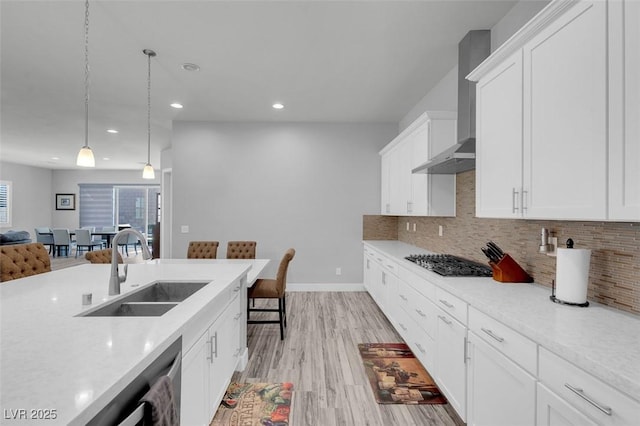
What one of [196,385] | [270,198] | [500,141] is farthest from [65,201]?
[500,141]

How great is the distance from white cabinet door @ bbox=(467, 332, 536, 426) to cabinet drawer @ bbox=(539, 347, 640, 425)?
12 centimetres

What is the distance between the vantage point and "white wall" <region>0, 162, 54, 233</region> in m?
9.60

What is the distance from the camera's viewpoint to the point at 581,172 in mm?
1333

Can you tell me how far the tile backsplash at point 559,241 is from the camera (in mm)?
1429

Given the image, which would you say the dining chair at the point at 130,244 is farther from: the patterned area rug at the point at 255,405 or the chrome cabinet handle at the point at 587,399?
the chrome cabinet handle at the point at 587,399

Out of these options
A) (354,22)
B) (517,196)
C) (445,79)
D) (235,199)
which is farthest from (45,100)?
(517,196)

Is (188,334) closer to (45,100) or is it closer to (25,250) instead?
(25,250)

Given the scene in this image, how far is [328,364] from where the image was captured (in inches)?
110

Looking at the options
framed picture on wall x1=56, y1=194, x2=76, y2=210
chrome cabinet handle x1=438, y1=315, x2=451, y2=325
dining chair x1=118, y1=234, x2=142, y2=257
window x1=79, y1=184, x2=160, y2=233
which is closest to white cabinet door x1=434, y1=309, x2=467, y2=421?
chrome cabinet handle x1=438, y1=315, x2=451, y2=325

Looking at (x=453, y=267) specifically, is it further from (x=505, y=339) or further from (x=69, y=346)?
(x=69, y=346)

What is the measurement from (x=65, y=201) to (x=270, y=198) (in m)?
9.93

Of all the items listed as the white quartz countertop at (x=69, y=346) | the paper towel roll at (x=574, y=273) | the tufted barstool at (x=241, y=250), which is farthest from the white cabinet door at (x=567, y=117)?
the tufted barstool at (x=241, y=250)

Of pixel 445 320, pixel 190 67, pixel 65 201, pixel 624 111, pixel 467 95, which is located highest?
pixel 190 67

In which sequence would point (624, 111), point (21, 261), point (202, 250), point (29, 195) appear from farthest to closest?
point (29, 195) < point (202, 250) < point (21, 261) < point (624, 111)
